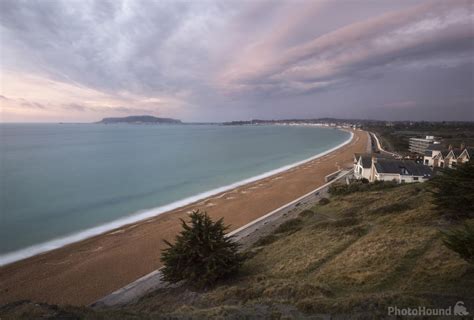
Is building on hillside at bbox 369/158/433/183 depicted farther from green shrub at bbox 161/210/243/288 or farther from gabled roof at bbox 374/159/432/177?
green shrub at bbox 161/210/243/288

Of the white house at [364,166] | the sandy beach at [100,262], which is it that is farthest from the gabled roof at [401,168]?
the sandy beach at [100,262]

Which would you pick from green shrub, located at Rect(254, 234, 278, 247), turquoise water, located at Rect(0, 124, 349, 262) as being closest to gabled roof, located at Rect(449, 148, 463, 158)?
turquoise water, located at Rect(0, 124, 349, 262)

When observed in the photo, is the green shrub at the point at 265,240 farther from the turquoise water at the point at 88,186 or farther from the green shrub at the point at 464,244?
the turquoise water at the point at 88,186

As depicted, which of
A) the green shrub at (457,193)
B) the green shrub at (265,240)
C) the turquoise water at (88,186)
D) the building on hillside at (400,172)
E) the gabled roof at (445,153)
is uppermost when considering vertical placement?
the green shrub at (457,193)

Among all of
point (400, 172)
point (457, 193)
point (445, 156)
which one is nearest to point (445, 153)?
point (445, 156)

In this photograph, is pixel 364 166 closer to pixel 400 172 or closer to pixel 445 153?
pixel 400 172

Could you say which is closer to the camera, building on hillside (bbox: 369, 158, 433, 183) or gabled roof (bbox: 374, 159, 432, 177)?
building on hillside (bbox: 369, 158, 433, 183)

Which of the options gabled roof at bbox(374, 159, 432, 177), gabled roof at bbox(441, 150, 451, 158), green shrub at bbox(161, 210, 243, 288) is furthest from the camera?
gabled roof at bbox(441, 150, 451, 158)
